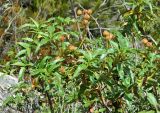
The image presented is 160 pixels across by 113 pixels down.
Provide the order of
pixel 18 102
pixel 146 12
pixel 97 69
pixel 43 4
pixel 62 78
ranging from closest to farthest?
1. pixel 97 69
2. pixel 62 78
3. pixel 146 12
4. pixel 18 102
5. pixel 43 4

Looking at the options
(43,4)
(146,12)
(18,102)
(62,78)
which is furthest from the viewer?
(43,4)

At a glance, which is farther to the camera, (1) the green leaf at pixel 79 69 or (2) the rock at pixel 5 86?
(2) the rock at pixel 5 86

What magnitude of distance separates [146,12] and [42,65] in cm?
65

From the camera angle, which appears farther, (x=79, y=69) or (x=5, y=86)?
(x=5, y=86)

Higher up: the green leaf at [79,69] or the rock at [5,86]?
the green leaf at [79,69]

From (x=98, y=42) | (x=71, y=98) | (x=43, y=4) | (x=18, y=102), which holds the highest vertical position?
(x=98, y=42)

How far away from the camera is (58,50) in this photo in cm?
253

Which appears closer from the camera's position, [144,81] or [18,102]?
[144,81]

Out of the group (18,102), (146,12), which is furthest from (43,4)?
(146,12)

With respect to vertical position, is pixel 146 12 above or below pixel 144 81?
above

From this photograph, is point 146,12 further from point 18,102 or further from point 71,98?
point 18,102

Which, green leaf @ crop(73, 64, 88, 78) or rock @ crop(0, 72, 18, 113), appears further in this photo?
rock @ crop(0, 72, 18, 113)

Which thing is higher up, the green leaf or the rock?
the green leaf

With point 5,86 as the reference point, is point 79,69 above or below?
above
